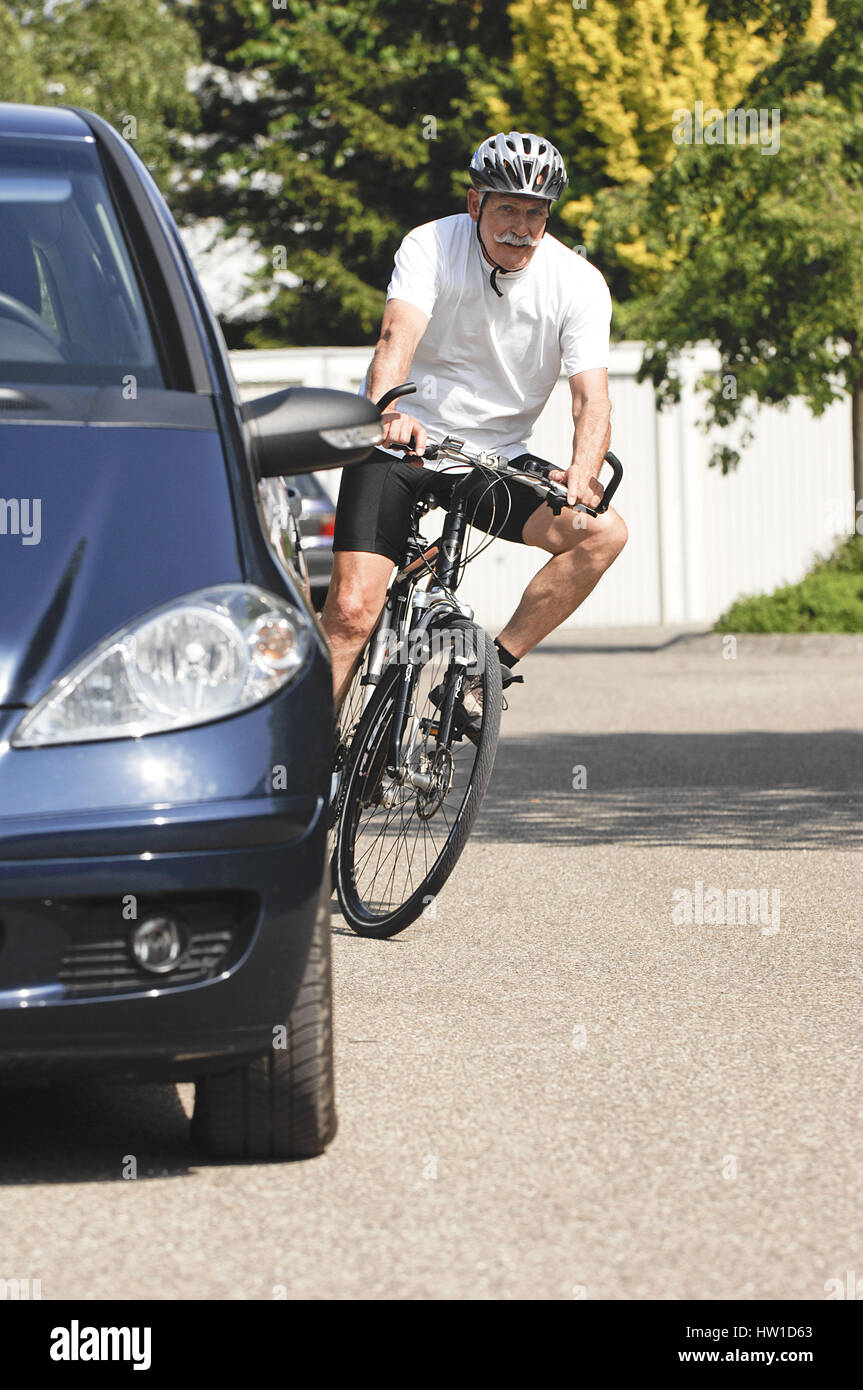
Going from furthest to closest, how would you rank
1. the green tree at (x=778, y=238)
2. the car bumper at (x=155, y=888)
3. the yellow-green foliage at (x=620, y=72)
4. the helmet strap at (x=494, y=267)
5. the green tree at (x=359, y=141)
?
the green tree at (x=359, y=141) → the yellow-green foliage at (x=620, y=72) → the green tree at (x=778, y=238) → the helmet strap at (x=494, y=267) → the car bumper at (x=155, y=888)

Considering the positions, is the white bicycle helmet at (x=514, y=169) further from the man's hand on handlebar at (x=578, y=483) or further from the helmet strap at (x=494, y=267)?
the man's hand on handlebar at (x=578, y=483)

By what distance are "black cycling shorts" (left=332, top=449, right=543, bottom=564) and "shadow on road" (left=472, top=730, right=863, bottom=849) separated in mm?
1828

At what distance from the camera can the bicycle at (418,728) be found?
5230mm

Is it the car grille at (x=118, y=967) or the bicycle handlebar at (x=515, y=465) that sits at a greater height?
the bicycle handlebar at (x=515, y=465)

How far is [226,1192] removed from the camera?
127 inches

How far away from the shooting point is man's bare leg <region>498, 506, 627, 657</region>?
18.2ft

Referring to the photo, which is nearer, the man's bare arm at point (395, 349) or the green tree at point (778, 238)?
the man's bare arm at point (395, 349)

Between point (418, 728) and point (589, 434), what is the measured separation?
2.90 feet

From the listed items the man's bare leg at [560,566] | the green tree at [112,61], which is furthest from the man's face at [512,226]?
the green tree at [112,61]

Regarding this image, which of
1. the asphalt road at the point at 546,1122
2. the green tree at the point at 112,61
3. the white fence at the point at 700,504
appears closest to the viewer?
the asphalt road at the point at 546,1122

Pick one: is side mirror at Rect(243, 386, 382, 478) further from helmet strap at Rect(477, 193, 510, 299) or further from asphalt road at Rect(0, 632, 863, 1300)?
helmet strap at Rect(477, 193, 510, 299)

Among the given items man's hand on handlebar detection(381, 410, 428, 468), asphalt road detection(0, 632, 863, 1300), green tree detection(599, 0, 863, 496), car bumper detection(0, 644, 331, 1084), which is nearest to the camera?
asphalt road detection(0, 632, 863, 1300)

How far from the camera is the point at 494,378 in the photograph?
5.61 meters

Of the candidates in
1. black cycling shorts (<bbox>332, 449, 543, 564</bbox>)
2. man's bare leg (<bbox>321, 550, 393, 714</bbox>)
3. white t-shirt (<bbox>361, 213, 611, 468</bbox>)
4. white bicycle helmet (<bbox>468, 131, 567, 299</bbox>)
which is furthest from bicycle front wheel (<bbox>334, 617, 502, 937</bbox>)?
white bicycle helmet (<bbox>468, 131, 567, 299</bbox>)
